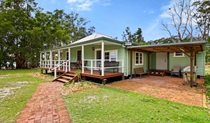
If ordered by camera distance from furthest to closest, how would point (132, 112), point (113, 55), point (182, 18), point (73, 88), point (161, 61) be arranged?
point (182, 18), point (161, 61), point (113, 55), point (73, 88), point (132, 112)

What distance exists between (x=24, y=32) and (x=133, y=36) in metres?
31.5

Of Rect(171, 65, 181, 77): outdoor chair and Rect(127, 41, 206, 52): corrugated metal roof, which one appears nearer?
Rect(127, 41, 206, 52): corrugated metal roof

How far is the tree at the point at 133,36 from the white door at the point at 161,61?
28680 millimetres

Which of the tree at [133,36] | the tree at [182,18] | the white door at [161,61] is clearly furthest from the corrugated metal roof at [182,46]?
the tree at [133,36]

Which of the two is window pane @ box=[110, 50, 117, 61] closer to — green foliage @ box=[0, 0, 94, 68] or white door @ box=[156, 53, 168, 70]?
white door @ box=[156, 53, 168, 70]

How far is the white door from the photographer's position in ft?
40.0

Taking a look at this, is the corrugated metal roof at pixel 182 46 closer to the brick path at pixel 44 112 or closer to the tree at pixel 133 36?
the brick path at pixel 44 112

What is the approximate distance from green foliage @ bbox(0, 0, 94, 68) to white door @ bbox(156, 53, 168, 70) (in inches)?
696

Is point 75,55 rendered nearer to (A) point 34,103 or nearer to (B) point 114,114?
(A) point 34,103

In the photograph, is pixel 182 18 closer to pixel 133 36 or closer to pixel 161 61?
pixel 161 61

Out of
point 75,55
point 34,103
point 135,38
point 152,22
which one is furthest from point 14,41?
point 135,38

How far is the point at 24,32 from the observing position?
19.5 metres

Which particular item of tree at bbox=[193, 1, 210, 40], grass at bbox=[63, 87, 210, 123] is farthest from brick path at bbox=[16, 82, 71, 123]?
tree at bbox=[193, 1, 210, 40]

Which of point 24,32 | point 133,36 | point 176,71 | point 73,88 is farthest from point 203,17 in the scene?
point 24,32
